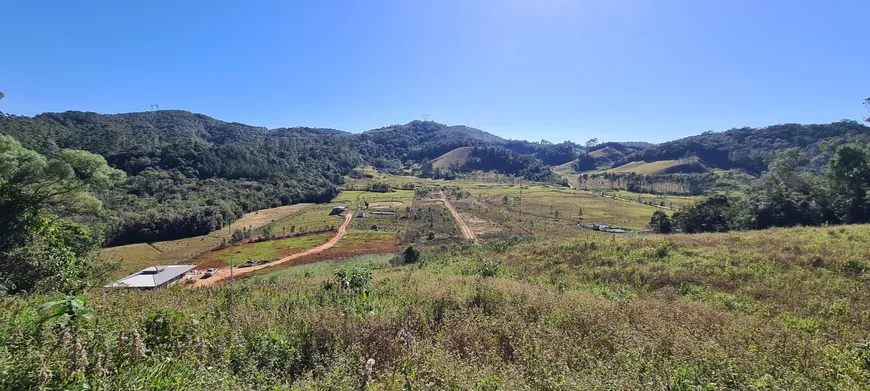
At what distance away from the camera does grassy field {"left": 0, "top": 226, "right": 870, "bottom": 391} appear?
3910 mm

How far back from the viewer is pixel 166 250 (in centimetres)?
5391

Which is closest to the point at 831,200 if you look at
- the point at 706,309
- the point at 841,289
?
the point at 841,289

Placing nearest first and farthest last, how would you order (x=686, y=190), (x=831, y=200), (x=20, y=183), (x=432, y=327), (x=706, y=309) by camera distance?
1. (x=432, y=327)
2. (x=706, y=309)
3. (x=20, y=183)
4. (x=831, y=200)
5. (x=686, y=190)

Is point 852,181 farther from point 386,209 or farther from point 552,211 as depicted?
point 386,209

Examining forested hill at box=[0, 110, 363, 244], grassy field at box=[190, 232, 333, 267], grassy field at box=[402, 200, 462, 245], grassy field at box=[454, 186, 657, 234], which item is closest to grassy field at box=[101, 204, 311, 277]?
grassy field at box=[190, 232, 333, 267]

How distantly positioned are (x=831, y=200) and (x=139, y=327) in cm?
4796

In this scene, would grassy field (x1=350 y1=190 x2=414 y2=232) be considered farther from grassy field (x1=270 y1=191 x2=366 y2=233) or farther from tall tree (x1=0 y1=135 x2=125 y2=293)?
tall tree (x1=0 y1=135 x2=125 y2=293)

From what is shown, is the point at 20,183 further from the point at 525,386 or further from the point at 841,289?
the point at 841,289

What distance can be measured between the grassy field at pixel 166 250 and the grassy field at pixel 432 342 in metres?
44.4

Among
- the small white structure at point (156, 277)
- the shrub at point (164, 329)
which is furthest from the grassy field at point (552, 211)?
the shrub at point (164, 329)

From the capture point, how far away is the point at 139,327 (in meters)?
4.83

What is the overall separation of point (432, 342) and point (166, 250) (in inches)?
2495

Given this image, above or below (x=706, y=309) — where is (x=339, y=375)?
above

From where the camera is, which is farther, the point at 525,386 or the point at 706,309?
the point at 706,309
